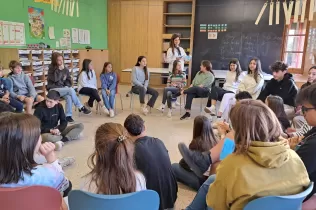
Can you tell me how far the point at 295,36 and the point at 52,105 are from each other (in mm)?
5728

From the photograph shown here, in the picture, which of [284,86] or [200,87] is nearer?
[284,86]

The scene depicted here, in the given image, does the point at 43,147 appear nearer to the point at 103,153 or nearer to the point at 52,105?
the point at 103,153

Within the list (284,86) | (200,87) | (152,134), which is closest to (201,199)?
(152,134)

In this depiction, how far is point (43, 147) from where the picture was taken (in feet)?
4.60

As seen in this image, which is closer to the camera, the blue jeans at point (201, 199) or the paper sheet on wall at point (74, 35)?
the blue jeans at point (201, 199)

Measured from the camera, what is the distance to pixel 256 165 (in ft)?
3.59

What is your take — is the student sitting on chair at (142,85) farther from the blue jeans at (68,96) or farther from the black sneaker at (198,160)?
the black sneaker at (198,160)

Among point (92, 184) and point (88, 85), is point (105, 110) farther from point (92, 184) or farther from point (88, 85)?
point (92, 184)

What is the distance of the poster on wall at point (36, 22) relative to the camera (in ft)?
17.2

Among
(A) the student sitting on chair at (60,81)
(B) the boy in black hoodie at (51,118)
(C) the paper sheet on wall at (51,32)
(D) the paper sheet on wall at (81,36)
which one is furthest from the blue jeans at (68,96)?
(D) the paper sheet on wall at (81,36)

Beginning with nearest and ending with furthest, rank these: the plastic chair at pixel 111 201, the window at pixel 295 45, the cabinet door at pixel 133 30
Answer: the plastic chair at pixel 111 201, the window at pixel 295 45, the cabinet door at pixel 133 30

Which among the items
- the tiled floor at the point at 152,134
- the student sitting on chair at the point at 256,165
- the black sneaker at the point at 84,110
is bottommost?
the tiled floor at the point at 152,134

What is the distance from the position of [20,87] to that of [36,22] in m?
2.01

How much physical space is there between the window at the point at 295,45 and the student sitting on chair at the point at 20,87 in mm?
5611
